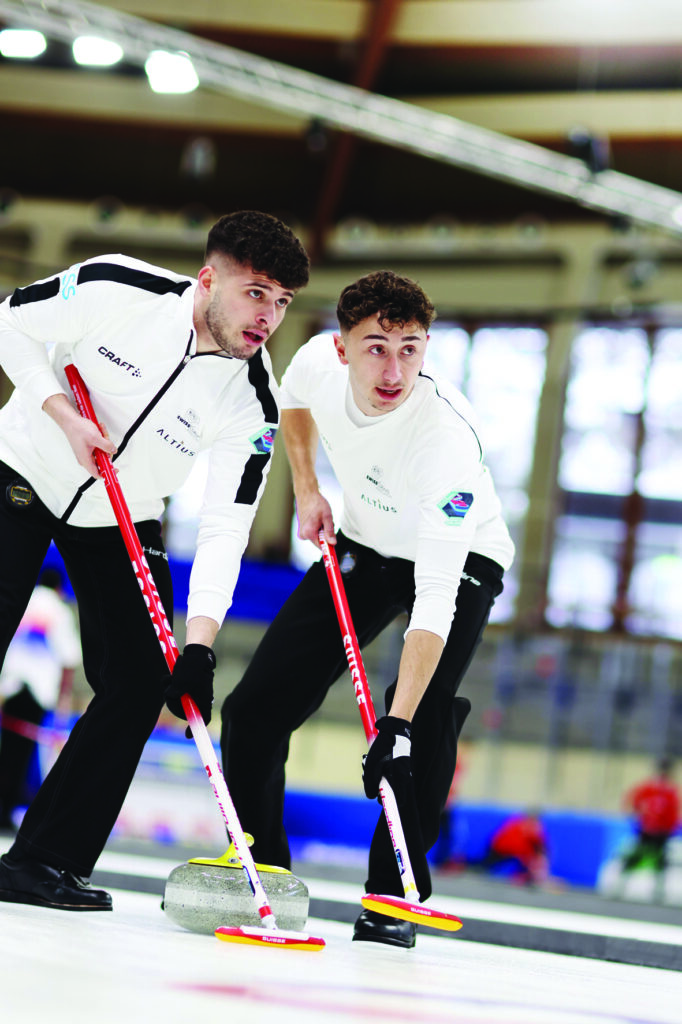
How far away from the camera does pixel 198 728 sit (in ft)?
9.65

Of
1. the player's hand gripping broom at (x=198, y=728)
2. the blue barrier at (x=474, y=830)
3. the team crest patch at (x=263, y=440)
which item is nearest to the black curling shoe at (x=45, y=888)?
the player's hand gripping broom at (x=198, y=728)

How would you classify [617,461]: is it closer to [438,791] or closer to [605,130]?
[605,130]

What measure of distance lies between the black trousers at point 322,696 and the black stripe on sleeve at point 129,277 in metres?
0.99

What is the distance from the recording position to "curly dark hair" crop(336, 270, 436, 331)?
3.19 m

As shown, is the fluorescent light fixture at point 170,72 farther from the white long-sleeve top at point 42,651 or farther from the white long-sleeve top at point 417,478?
the white long-sleeve top at point 417,478

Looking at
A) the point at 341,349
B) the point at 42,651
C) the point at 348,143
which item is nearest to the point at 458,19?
the point at 348,143

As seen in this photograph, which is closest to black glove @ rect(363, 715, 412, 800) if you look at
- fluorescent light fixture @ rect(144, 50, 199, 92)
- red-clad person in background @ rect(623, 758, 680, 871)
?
red-clad person in background @ rect(623, 758, 680, 871)

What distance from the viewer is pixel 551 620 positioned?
16438 mm

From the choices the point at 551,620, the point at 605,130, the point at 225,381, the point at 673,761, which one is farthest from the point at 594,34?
the point at 225,381

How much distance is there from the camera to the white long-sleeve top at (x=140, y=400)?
3.15 m

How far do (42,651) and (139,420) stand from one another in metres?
4.59

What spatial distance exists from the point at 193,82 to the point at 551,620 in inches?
345

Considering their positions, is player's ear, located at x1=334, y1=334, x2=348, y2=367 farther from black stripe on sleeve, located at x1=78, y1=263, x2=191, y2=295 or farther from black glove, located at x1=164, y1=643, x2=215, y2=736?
black glove, located at x1=164, y1=643, x2=215, y2=736

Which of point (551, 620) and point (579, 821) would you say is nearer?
point (579, 821)
